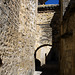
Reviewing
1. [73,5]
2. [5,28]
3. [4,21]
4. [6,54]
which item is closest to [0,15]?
[4,21]

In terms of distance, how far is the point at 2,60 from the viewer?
95.9 inches

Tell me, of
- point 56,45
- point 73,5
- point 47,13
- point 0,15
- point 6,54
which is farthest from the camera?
point 47,13

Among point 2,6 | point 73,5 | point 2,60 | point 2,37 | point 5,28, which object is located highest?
point 73,5

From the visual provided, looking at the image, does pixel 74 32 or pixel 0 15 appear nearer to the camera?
pixel 0 15

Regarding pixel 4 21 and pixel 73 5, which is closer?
pixel 4 21

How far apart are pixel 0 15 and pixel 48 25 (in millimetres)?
4745

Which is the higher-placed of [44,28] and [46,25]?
[46,25]

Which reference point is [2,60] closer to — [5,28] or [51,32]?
[5,28]

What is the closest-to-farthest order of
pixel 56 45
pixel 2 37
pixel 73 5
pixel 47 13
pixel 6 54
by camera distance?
1. pixel 2 37
2. pixel 6 54
3. pixel 73 5
4. pixel 56 45
5. pixel 47 13

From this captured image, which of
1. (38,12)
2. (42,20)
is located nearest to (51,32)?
(42,20)

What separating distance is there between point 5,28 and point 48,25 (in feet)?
14.7

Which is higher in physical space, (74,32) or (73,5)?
(73,5)

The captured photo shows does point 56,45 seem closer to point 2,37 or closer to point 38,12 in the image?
point 38,12

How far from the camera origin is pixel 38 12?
6.96 metres
